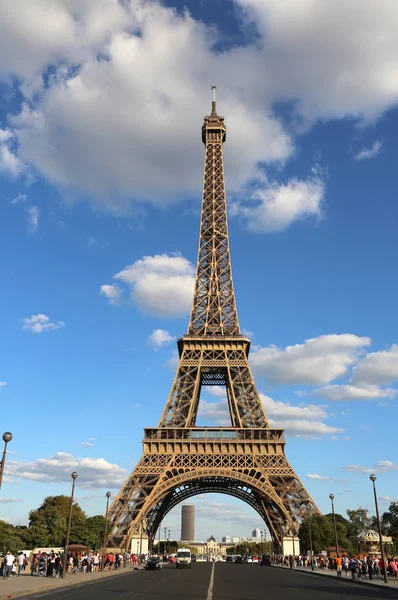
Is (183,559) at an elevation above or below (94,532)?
below

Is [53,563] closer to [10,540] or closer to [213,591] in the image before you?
[213,591]

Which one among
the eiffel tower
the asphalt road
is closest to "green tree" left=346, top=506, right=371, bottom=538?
the eiffel tower

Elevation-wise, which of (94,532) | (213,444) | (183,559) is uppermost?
(213,444)

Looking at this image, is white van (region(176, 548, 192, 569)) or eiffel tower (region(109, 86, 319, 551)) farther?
eiffel tower (region(109, 86, 319, 551))

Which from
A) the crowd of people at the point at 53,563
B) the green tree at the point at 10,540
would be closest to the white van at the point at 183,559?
the crowd of people at the point at 53,563

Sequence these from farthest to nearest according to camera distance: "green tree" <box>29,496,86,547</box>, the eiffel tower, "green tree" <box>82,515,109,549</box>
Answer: "green tree" <box>82,515,109,549</box> → "green tree" <box>29,496,86,547</box> → the eiffel tower

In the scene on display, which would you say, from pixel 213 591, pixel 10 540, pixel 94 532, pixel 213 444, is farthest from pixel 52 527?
pixel 213 591

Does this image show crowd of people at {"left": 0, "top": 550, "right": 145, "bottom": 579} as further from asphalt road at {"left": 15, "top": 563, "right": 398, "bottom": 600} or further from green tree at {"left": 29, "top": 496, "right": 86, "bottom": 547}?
green tree at {"left": 29, "top": 496, "right": 86, "bottom": 547}
